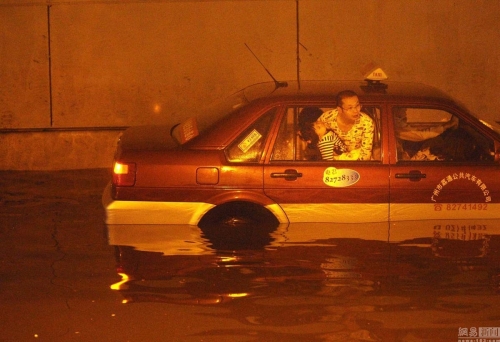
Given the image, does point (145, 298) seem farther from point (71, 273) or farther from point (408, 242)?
point (408, 242)

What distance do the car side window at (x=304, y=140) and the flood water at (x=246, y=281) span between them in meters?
0.65

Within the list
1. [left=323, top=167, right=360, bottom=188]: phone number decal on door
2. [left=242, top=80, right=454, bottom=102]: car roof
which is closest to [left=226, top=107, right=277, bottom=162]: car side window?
[left=242, top=80, right=454, bottom=102]: car roof

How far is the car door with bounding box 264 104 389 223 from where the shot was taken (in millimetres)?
7133

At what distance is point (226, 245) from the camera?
7.50m

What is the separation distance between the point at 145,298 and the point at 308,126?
6.67 ft

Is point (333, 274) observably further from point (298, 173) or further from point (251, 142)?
point (251, 142)

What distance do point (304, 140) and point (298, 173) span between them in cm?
29

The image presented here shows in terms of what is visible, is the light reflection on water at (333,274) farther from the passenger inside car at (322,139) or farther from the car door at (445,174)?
the passenger inside car at (322,139)

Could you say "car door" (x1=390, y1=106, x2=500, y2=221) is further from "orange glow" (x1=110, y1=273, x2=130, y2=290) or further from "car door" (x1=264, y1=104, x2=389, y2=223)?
"orange glow" (x1=110, y1=273, x2=130, y2=290)

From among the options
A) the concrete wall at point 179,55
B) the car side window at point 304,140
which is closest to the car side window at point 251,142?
the car side window at point 304,140

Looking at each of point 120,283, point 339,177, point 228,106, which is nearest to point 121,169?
point 120,283

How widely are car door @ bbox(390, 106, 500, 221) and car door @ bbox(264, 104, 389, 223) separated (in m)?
0.15

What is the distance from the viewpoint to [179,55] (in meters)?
10.8

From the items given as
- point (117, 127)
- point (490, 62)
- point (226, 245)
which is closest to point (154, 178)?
point (226, 245)
